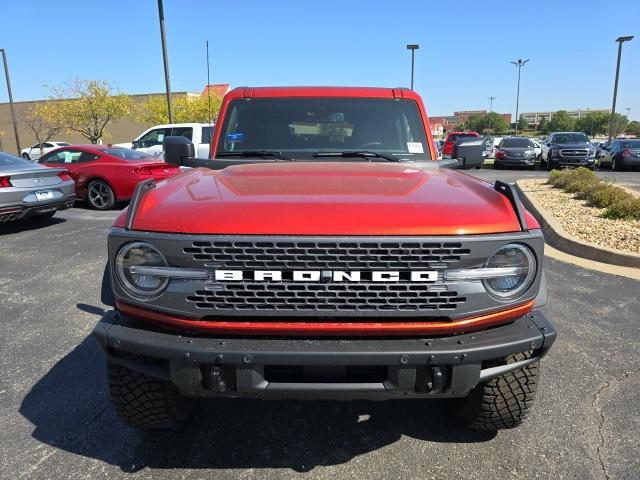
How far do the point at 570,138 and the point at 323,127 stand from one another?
2326cm

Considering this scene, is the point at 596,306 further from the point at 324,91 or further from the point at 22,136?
the point at 22,136

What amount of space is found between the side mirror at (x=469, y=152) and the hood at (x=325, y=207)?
3.85 feet

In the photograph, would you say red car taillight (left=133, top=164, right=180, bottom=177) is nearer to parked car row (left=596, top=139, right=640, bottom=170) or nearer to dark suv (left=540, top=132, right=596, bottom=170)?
dark suv (left=540, top=132, right=596, bottom=170)

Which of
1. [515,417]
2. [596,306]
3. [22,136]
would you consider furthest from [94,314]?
[22,136]

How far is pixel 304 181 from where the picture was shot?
259cm

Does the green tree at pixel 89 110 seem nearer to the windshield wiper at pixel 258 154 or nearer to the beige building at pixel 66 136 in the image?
the beige building at pixel 66 136

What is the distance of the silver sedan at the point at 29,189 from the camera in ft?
25.9

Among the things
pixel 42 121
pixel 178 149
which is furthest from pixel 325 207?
pixel 42 121

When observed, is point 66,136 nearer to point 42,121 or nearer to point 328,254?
point 42,121

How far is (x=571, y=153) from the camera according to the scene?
22250 millimetres

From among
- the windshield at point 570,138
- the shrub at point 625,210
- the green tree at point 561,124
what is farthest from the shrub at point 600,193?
the green tree at point 561,124

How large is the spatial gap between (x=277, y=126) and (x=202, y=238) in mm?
1938

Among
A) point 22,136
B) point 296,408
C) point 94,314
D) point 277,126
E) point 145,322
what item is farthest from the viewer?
point 22,136

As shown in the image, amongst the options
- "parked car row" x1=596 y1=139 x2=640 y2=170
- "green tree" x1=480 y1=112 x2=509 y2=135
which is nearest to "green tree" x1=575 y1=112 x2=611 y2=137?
"green tree" x1=480 y1=112 x2=509 y2=135
